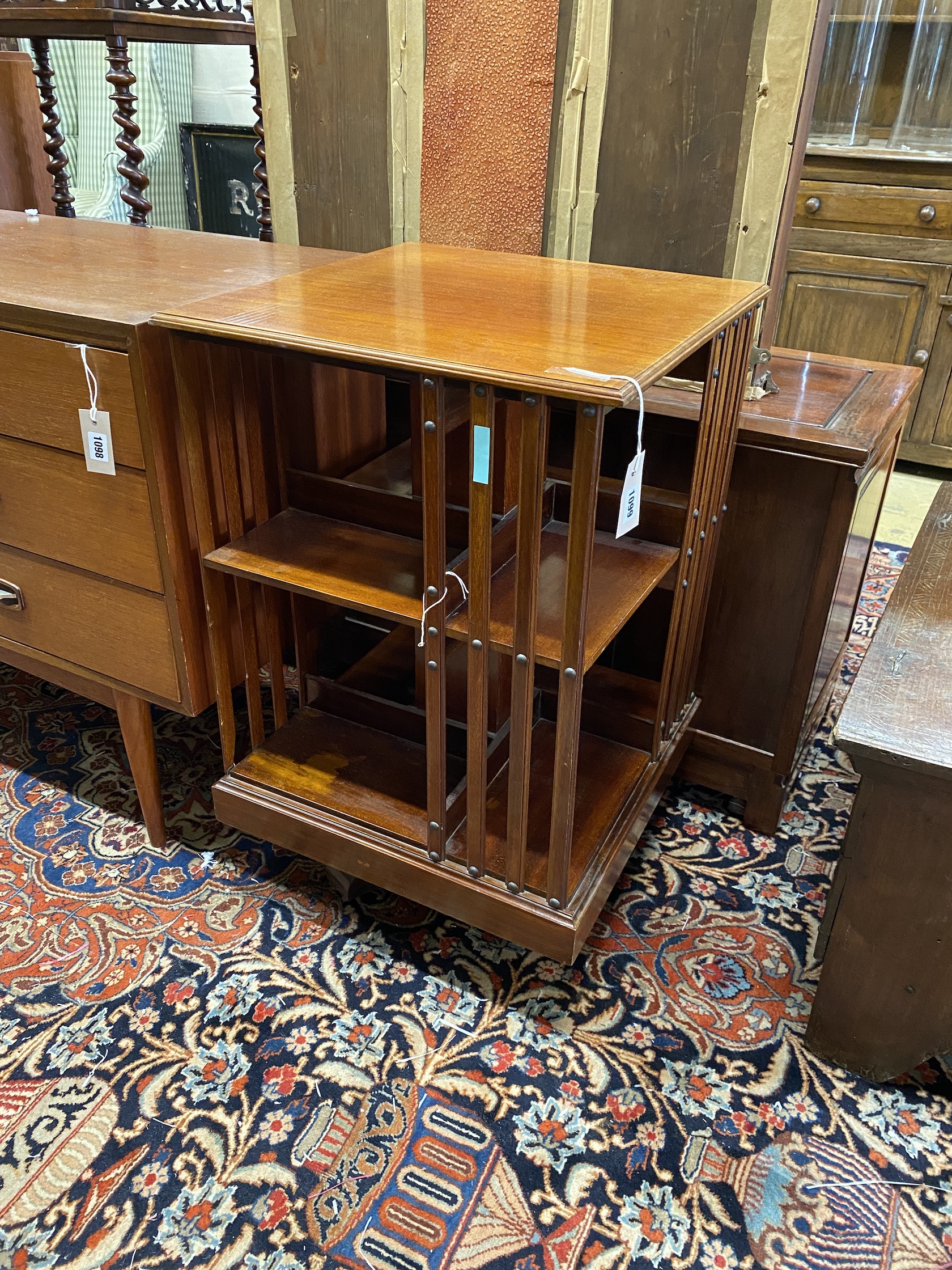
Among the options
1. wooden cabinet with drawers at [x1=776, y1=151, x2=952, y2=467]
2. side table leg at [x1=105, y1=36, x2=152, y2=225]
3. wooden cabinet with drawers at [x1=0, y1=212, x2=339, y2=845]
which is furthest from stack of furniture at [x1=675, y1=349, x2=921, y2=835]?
wooden cabinet with drawers at [x1=776, y1=151, x2=952, y2=467]

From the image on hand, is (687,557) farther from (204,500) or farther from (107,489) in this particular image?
(107,489)

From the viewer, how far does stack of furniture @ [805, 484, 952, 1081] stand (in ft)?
3.71

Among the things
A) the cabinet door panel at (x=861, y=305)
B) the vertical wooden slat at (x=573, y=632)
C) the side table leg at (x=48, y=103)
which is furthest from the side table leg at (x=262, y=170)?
the cabinet door panel at (x=861, y=305)

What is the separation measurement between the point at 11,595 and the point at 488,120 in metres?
1.18

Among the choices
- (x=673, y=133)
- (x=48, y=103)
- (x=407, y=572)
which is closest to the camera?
(x=407, y=572)

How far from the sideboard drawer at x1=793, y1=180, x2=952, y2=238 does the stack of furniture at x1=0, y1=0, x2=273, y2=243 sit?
184cm

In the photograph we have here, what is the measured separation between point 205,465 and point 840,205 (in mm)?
2723

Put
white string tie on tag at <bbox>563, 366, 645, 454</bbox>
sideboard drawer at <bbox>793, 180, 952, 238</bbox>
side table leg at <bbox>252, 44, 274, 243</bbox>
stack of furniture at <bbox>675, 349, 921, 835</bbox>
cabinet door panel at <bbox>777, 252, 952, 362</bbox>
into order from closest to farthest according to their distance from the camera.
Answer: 1. white string tie on tag at <bbox>563, 366, 645, 454</bbox>
2. stack of furniture at <bbox>675, 349, 921, 835</bbox>
3. side table leg at <bbox>252, 44, 274, 243</bbox>
4. sideboard drawer at <bbox>793, 180, 952, 238</bbox>
5. cabinet door panel at <bbox>777, 252, 952, 362</bbox>

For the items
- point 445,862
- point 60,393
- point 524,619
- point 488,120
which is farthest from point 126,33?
point 445,862

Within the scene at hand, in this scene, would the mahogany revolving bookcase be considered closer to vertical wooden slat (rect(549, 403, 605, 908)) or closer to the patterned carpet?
vertical wooden slat (rect(549, 403, 605, 908))

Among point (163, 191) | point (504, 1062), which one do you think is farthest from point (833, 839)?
point (163, 191)

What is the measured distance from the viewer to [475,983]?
4.71 feet

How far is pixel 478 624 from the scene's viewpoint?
1121 millimetres

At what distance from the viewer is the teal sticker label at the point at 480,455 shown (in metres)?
1.00
